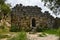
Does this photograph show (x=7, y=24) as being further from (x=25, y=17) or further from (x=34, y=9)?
(x=34, y=9)

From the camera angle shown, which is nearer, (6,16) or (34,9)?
(6,16)

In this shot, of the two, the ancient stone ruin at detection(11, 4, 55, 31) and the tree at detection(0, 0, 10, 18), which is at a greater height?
the tree at detection(0, 0, 10, 18)

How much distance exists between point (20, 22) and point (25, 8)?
201 cm

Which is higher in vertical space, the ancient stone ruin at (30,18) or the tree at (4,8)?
the tree at (4,8)

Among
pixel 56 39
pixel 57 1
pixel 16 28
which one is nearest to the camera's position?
pixel 56 39

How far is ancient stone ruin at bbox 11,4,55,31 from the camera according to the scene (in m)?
24.7

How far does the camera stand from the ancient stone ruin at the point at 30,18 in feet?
81.0

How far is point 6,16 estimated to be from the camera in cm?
2331

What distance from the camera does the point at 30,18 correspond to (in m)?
25.1

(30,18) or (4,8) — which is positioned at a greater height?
(4,8)

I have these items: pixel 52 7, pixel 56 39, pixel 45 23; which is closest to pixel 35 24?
pixel 45 23

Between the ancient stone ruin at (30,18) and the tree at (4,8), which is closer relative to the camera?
the tree at (4,8)

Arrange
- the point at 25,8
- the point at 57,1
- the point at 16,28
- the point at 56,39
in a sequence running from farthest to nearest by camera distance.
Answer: the point at 25,8 < the point at 57,1 < the point at 16,28 < the point at 56,39

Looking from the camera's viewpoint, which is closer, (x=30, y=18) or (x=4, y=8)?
(x=4, y=8)
